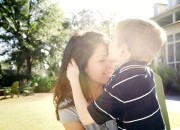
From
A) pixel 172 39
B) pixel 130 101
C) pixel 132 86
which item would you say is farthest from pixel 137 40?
pixel 172 39

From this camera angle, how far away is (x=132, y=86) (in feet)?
9.65

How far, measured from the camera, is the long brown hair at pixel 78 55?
11.7 ft

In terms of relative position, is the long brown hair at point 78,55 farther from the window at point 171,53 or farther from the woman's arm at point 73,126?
the window at point 171,53

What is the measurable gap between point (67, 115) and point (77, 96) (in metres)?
0.19

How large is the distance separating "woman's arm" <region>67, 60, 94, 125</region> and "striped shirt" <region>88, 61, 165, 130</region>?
5.2 inches

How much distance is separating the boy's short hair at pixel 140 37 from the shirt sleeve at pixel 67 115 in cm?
74

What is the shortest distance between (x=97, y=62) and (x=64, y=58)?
1.03ft

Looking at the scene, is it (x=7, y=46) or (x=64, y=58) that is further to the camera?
(x=7, y=46)

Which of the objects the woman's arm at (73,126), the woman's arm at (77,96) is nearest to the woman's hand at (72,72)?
the woman's arm at (77,96)

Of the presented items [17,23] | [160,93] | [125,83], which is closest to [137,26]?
[125,83]

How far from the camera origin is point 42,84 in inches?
1547

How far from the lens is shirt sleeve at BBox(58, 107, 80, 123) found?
330 cm

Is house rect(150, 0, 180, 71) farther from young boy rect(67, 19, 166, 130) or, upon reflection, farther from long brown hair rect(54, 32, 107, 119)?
young boy rect(67, 19, 166, 130)

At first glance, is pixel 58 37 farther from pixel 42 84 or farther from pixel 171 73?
pixel 171 73
